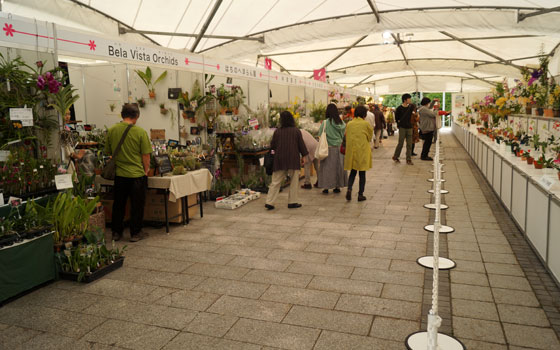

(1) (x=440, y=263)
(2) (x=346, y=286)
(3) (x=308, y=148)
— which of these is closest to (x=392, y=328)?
(2) (x=346, y=286)

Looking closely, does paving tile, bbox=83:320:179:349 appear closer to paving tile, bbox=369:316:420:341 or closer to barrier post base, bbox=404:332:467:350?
paving tile, bbox=369:316:420:341

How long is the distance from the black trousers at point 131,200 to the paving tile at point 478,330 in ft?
12.1

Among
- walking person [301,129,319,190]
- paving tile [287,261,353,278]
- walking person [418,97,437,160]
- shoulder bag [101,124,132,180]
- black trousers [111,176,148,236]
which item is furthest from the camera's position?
walking person [418,97,437,160]

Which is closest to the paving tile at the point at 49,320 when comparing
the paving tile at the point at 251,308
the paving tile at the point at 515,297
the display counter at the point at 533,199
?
the paving tile at the point at 251,308

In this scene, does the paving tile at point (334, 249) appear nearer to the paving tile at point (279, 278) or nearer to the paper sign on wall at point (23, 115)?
the paving tile at point (279, 278)

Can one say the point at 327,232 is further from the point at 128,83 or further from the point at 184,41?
the point at 184,41

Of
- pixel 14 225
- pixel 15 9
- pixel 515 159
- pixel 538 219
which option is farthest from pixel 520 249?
pixel 15 9

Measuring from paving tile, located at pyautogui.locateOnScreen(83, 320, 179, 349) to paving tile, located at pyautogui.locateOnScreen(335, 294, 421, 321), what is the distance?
1.30 m

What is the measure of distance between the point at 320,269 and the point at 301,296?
650mm

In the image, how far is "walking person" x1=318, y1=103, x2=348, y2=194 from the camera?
7512 millimetres

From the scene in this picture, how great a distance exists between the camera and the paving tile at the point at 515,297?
3.32 metres

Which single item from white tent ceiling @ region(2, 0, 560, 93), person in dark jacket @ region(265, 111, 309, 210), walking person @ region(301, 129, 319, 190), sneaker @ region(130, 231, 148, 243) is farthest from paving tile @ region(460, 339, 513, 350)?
white tent ceiling @ region(2, 0, 560, 93)

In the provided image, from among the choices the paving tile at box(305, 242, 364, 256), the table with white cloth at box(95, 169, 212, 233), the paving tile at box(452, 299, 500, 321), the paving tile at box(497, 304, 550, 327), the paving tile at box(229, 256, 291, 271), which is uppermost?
the table with white cloth at box(95, 169, 212, 233)

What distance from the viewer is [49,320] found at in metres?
3.22
